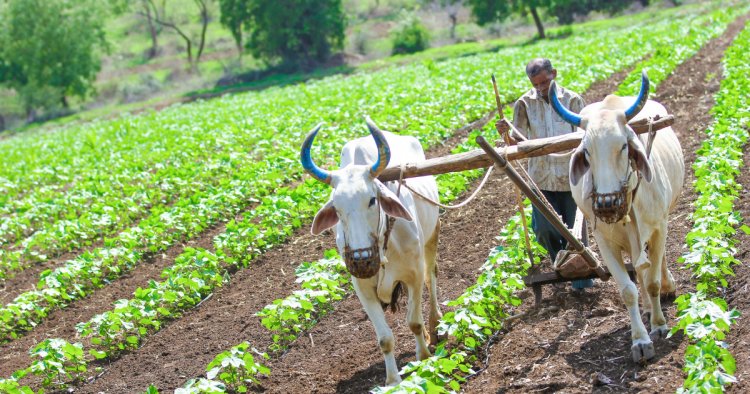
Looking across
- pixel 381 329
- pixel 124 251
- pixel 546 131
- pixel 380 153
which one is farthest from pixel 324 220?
pixel 124 251

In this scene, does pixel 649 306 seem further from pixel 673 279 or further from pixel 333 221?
pixel 333 221

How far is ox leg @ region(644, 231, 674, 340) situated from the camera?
21.0ft

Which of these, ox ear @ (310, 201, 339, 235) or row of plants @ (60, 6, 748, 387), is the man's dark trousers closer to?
row of plants @ (60, 6, 748, 387)

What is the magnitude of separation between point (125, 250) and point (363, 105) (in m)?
12.1

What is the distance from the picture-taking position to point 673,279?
288 inches

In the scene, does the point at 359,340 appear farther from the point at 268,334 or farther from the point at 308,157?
the point at 308,157

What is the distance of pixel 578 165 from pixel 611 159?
24cm

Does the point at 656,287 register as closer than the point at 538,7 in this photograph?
Yes

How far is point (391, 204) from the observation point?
605cm

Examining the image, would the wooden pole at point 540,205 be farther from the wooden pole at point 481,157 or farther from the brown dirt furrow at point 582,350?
the brown dirt furrow at point 582,350

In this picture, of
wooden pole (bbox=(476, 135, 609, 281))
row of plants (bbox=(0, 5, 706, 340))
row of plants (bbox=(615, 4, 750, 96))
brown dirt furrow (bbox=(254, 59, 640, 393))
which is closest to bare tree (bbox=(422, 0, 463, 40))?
row of plants (bbox=(0, 5, 706, 340))

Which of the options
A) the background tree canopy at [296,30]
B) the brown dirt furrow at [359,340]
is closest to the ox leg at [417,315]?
the brown dirt furrow at [359,340]

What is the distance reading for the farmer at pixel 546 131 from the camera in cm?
747

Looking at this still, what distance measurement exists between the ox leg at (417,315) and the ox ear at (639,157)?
Result: 5.63ft
